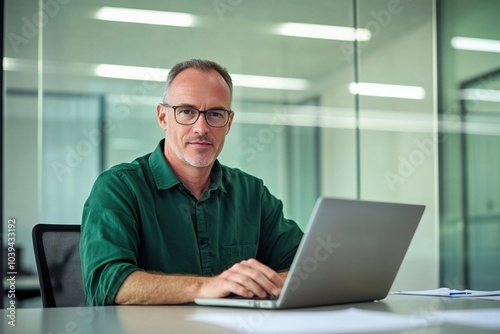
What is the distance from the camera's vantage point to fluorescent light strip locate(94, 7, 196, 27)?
4.81 metres

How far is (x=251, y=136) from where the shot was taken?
16.5 ft

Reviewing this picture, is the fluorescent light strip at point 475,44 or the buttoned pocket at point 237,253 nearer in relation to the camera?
the buttoned pocket at point 237,253

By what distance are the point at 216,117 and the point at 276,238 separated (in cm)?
43

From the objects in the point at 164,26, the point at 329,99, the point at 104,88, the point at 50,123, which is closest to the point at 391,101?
the point at 329,99

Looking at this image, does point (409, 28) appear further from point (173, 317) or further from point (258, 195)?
point (173, 317)

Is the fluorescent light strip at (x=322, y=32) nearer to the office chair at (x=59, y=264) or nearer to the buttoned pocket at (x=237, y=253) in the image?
the buttoned pocket at (x=237, y=253)

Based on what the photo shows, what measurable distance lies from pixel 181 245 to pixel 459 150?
3.70m

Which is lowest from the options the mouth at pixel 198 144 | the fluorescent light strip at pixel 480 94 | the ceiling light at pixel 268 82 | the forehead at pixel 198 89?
the mouth at pixel 198 144

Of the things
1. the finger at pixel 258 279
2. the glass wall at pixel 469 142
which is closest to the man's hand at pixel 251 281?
the finger at pixel 258 279

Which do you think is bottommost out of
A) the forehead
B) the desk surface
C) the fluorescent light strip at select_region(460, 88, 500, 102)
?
the desk surface

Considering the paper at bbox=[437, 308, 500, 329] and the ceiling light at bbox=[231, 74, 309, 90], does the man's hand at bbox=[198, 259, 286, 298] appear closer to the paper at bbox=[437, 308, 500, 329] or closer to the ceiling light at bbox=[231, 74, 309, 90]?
the paper at bbox=[437, 308, 500, 329]

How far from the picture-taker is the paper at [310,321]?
1.21m

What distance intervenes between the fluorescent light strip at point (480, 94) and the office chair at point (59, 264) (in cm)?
386

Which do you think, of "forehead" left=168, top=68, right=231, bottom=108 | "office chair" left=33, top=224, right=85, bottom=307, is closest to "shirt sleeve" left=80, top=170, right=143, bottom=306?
"office chair" left=33, top=224, right=85, bottom=307
